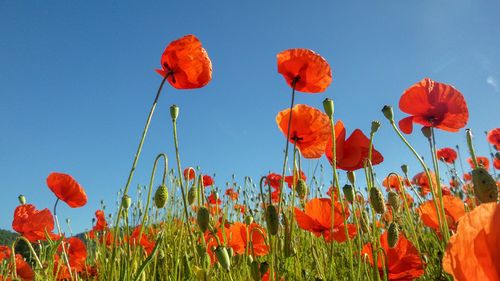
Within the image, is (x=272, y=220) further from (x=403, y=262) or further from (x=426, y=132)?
(x=426, y=132)

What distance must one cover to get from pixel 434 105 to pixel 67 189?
2.05 m

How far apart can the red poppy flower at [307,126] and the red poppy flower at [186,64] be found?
46cm

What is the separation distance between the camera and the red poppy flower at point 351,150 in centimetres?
173

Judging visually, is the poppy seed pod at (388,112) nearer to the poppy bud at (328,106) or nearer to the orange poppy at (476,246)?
the poppy bud at (328,106)

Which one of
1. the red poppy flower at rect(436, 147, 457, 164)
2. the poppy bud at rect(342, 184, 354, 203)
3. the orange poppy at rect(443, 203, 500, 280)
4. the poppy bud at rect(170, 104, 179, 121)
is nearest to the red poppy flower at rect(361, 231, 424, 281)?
the poppy bud at rect(342, 184, 354, 203)

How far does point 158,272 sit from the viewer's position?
2609 millimetres

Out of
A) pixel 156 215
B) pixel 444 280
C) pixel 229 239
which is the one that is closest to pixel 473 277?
pixel 444 280

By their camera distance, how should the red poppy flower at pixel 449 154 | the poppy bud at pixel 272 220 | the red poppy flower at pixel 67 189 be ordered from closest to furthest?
the poppy bud at pixel 272 220
the red poppy flower at pixel 67 189
the red poppy flower at pixel 449 154

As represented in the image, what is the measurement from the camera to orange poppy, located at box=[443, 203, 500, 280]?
0.39 metres

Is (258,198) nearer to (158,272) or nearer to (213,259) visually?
(158,272)

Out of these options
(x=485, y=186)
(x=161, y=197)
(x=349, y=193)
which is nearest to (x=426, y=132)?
(x=349, y=193)

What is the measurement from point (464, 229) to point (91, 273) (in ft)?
10.7

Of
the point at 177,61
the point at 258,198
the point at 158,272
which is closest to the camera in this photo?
the point at 177,61

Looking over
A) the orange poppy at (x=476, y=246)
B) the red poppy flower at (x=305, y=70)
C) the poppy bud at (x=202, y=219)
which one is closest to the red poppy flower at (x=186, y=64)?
the red poppy flower at (x=305, y=70)
